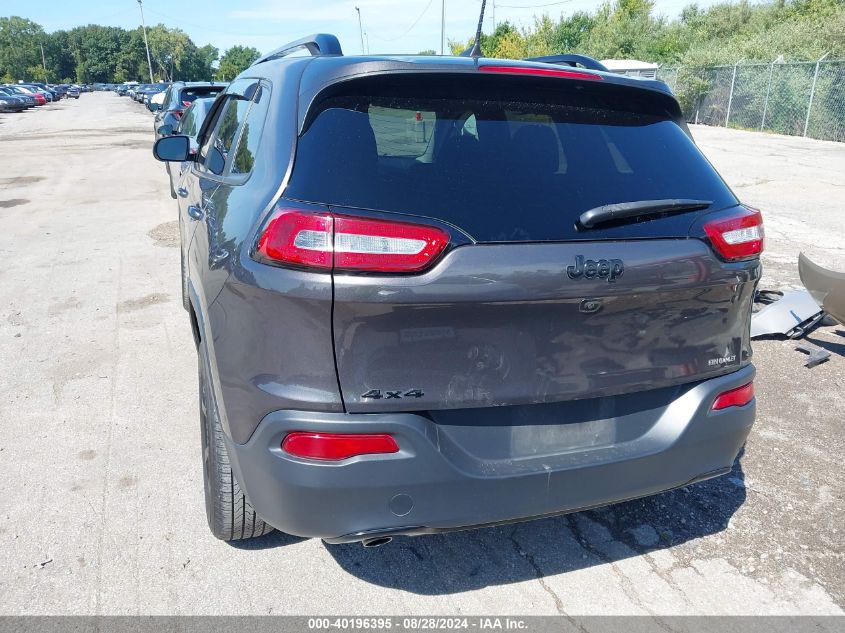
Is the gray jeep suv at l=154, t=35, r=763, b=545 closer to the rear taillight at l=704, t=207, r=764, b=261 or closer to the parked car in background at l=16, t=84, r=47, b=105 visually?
the rear taillight at l=704, t=207, r=764, b=261

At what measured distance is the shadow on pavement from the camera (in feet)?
8.58

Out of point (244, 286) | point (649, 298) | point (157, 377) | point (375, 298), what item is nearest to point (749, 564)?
point (649, 298)

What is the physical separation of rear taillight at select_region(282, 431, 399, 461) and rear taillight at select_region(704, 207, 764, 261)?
130cm

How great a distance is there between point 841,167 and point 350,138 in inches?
667

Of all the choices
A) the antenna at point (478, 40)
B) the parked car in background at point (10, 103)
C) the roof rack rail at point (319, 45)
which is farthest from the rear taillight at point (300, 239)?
the parked car in background at point (10, 103)

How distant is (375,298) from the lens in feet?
6.22

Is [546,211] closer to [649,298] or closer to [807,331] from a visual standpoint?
[649,298]

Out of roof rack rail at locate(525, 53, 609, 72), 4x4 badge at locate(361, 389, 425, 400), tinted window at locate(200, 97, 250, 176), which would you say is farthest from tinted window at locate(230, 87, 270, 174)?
roof rack rail at locate(525, 53, 609, 72)

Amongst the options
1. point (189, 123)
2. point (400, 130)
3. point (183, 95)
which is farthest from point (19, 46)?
point (400, 130)

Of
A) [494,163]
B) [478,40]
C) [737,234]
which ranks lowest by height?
[737,234]

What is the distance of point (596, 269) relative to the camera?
2049mm

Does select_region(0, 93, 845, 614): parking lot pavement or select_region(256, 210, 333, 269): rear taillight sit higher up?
select_region(256, 210, 333, 269): rear taillight

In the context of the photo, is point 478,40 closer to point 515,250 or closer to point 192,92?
point 515,250

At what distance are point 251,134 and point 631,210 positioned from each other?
147 cm
